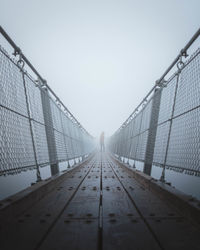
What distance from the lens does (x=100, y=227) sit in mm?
1342

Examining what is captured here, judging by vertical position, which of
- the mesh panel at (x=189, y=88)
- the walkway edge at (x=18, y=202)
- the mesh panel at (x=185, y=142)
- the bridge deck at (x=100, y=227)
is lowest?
the bridge deck at (x=100, y=227)

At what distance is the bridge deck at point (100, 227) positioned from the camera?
112cm

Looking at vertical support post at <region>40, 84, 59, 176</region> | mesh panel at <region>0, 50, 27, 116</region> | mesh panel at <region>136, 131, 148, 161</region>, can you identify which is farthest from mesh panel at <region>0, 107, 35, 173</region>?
mesh panel at <region>136, 131, 148, 161</region>

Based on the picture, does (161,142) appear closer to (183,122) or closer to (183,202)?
(183,122)

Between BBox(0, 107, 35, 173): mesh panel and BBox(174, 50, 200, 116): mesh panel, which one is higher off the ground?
BBox(174, 50, 200, 116): mesh panel

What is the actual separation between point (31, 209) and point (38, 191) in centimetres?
36

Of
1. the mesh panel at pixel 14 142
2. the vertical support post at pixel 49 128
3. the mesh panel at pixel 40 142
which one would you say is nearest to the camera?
the mesh panel at pixel 14 142

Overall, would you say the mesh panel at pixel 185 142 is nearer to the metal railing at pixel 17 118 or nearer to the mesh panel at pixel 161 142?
the mesh panel at pixel 161 142

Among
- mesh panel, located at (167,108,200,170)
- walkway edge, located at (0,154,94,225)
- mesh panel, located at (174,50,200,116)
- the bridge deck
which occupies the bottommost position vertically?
the bridge deck

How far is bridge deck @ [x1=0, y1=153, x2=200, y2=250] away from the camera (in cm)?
112

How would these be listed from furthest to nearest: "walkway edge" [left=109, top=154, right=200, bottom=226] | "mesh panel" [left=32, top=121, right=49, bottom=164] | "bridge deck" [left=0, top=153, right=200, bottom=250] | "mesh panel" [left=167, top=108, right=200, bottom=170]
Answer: "mesh panel" [left=32, top=121, right=49, bottom=164], "mesh panel" [left=167, top=108, right=200, bottom=170], "walkway edge" [left=109, top=154, right=200, bottom=226], "bridge deck" [left=0, top=153, right=200, bottom=250]

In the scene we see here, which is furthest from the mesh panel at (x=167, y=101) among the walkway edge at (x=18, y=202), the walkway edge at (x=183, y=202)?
the walkway edge at (x=18, y=202)

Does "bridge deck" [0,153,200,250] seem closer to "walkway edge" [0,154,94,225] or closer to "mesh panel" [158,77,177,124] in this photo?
"walkway edge" [0,154,94,225]

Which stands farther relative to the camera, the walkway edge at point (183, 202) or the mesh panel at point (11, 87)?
the mesh panel at point (11, 87)
